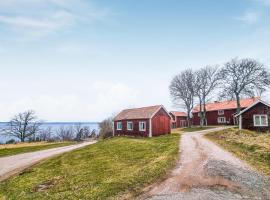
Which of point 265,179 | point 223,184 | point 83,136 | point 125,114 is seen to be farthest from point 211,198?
point 83,136

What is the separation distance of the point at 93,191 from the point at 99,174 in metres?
3.90

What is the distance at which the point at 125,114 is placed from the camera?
51.4 meters

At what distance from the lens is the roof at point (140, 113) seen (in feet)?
145

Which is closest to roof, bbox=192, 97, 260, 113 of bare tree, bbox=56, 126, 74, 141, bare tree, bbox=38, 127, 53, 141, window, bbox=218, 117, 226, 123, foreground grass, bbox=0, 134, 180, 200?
window, bbox=218, 117, 226, 123

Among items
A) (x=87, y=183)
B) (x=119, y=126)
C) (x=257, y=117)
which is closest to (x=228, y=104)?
(x=257, y=117)

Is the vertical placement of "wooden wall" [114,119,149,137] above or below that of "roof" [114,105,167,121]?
below

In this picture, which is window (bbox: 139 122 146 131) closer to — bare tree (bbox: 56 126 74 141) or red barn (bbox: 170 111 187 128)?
bare tree (bbox: 56 126 74 141)

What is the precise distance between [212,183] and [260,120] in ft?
107

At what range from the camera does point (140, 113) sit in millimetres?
46906

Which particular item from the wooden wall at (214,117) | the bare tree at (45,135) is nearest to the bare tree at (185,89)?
the wooden wall at (214,117)

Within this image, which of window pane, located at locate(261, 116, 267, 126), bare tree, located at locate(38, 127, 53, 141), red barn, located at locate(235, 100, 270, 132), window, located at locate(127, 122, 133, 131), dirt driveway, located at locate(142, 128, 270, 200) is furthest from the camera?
bare tree, located at locate(38, 127, 53, 141)

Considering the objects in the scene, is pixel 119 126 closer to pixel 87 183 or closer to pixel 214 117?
pixel 214 117

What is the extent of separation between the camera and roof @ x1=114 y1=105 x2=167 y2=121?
1742 inches

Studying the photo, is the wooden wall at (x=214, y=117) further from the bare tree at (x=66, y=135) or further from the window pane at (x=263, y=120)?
the bare tree at (x=66, y=135)
